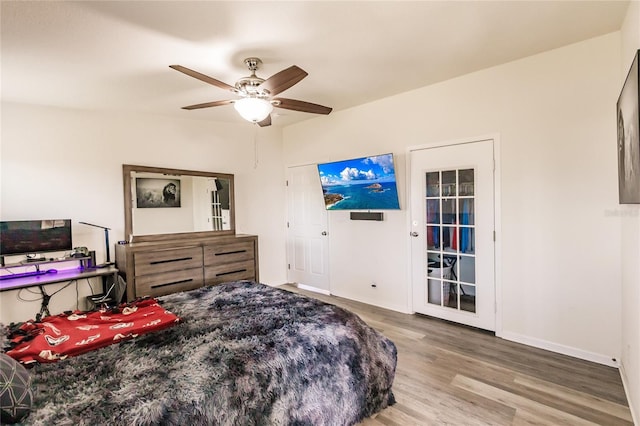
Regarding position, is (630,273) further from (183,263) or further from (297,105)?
(183,263)

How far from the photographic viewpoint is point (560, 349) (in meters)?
2.59

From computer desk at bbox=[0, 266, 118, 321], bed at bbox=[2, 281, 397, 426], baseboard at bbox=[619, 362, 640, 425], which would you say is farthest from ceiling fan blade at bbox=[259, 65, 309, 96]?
baseboard at bbox=[619, 362, 640, 425]

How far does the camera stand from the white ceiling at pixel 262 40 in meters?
1.86

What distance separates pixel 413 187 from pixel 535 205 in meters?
1.15

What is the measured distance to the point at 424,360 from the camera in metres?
2.54

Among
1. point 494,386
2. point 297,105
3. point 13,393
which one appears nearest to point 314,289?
point 494,386

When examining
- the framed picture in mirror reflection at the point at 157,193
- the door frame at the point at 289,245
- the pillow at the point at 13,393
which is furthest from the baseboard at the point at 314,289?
the pillow at the point at 13,393

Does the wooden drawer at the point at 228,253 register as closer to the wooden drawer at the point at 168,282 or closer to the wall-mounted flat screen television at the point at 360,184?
the wooden drawer at the point at 168,282

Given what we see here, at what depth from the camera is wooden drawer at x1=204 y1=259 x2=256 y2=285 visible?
3695 millimetres

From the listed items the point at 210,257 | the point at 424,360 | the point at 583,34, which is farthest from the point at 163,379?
the point at 583,34

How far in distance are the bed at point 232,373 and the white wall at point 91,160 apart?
6.49 ft

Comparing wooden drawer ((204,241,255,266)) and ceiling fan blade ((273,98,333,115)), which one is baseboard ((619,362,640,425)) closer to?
ceiling fan blade ((273,98,333,115))

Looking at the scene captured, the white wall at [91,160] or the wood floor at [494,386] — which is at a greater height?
the white wall at [91,160]

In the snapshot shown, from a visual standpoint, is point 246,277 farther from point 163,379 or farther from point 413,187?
point 163,379
